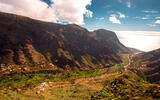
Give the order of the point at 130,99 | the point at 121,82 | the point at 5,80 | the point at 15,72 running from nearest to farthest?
the point at 130,99
the point at 121,82
the point at 5,80
the point at 15,72

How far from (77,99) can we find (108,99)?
3426 cm

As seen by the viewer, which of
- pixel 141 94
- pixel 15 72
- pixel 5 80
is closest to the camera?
pixel 141 94

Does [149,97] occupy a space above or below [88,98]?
above

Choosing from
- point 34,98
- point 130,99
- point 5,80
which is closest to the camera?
point 130,99

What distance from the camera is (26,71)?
19388 cm

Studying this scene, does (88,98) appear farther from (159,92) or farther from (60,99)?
(159,92)

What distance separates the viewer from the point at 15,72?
183000 millimetres

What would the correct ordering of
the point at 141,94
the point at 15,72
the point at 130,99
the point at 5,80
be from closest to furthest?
the point at 130,99 → the point at 141,94 → the point at 5,80 → the point at 15,72

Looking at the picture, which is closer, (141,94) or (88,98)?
(141,94)

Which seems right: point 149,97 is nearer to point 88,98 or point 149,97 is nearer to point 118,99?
point 118,99

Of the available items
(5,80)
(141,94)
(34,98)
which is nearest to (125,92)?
(141,94)

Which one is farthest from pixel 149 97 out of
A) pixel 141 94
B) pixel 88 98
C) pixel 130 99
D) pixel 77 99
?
pixel 77 99

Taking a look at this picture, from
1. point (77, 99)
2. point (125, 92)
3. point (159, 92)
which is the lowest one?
point (77, 99)

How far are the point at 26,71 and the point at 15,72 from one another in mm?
19022
